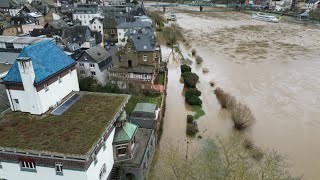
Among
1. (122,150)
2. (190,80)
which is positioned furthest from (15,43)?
(122,150)

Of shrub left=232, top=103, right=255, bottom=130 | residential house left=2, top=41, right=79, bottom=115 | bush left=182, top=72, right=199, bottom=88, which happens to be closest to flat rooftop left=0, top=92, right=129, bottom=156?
residential house left=2, top=41, right=79, bottom=115

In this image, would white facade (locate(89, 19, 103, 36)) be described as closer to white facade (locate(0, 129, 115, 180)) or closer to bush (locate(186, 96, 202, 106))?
bush (locate(186, 96, 202, 106))

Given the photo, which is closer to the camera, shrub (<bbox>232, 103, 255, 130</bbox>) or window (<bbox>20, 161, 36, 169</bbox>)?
window (<bbox>20, 161, 36, 169</bbox>)

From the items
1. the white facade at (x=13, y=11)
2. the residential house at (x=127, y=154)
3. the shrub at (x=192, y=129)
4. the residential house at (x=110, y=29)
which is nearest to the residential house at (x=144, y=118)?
the residential house at (x=127, y=154)

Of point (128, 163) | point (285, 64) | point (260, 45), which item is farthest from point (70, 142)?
point (260, 45)

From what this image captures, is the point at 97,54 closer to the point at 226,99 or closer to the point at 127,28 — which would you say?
the point at 226,99
